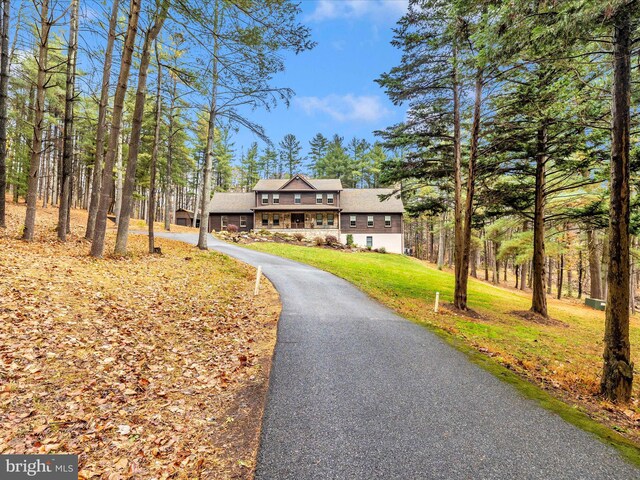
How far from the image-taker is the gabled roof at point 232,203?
38.6m

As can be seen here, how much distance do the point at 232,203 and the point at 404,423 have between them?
38868 millimetres

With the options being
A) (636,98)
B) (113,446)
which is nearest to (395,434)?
(113,446)

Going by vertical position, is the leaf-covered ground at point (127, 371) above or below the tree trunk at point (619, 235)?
below

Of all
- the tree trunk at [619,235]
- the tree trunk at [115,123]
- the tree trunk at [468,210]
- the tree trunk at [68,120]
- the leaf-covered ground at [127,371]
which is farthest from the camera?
the tree trunk at [68,120]

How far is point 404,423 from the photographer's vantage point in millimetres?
3611

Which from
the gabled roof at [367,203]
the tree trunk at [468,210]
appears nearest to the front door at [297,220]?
the gabled roof at [367,203]

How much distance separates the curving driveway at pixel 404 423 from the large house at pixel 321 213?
30.4m

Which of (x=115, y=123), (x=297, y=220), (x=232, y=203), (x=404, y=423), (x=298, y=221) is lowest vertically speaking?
(x=404, y=423)

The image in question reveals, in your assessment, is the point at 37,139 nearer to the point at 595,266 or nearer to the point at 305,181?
the point at 305,181

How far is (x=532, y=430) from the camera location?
3619mm

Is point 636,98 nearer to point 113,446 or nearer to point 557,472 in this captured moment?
point 557,472

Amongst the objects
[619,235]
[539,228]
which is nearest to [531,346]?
[619,235]

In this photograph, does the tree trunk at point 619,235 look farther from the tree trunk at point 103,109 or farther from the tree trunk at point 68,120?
the tree trunk at point 68,120

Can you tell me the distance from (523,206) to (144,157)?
101ft
